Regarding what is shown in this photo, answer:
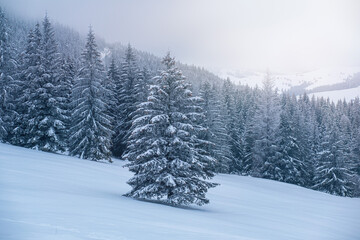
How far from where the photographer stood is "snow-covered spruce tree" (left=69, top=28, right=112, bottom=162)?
102 ft

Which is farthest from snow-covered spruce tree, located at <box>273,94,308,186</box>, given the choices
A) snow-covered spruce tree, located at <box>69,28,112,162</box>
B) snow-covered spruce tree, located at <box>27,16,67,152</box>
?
snow-covered spruce tree, located at <box>27,16,67,152</box>

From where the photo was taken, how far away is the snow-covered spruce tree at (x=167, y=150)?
14156 mm

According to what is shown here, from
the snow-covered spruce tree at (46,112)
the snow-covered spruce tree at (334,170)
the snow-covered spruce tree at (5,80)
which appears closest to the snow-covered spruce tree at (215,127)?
the snow-covered spruce tree at (334,170)

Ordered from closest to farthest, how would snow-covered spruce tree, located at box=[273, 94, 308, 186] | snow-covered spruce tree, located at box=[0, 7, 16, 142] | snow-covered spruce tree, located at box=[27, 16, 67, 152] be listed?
snow-covered spruce tree, located at box=[27, 16, 67, 152], snow-covered spruce tree, located at box=[0, 7, 16, 142], snow-covered spruce tree, located at box=[273, 94, 308, 186]

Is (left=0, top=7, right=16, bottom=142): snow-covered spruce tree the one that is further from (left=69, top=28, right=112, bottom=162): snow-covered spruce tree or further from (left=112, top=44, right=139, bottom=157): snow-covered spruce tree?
(left=112, top=44, right=139, bottom=157): snow-covered spruce tree

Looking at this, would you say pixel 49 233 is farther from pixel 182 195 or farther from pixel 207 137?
pixel 207 137

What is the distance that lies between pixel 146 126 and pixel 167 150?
59.2 inches

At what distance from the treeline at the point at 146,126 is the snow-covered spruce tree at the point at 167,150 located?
48 millimetres

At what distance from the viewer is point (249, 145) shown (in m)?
55.8

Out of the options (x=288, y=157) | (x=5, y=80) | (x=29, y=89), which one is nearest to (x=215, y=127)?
(x=288, y=157)

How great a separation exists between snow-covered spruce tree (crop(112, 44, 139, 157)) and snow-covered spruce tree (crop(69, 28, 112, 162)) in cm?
736

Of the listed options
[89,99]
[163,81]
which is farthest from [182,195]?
[89,99]

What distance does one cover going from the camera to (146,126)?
1466 centimetres

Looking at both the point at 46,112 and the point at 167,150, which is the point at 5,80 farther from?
the point at 167,150
